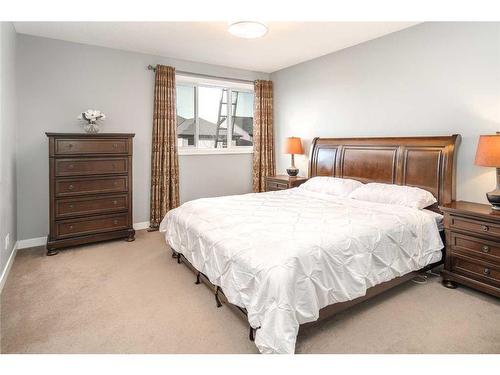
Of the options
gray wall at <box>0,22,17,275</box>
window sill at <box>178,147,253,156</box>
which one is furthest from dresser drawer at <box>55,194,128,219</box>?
window sill at <box>178,147,253,156</box>

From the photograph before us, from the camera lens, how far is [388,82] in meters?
3.71

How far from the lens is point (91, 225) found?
3758 millimetres

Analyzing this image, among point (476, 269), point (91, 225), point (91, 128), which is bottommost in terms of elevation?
point (476, 269)

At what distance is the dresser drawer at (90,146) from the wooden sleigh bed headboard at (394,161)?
2.62m

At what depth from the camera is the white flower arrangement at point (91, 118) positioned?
12.5 feet

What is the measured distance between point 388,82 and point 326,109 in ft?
3.30

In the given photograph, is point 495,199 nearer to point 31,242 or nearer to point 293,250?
point 293,250

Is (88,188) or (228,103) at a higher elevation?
(228,103)

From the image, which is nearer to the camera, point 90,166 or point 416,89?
point 416,89

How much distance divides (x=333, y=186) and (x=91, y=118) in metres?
3.09

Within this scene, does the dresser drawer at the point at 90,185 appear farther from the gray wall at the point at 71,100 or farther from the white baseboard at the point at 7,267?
the white baseboard at the point at 7,267

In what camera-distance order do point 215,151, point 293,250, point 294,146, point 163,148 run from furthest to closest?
point 215,151 → point 294,146 → point 163,148 → point 293,250

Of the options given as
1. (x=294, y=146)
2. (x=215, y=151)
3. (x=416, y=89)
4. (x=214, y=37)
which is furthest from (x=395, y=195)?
(x=215, y=151)

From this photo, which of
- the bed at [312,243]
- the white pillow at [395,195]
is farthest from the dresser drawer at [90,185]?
the white pillow at [395,195]
